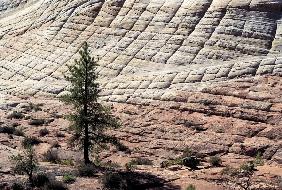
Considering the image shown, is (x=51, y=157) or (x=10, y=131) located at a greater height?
(x=51, y=157)

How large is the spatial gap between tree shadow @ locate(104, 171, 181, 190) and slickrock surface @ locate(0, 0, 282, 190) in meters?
0.64

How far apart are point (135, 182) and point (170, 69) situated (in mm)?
16093

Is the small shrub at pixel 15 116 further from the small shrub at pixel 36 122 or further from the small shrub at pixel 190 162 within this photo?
the small shrub at pixel 190 162

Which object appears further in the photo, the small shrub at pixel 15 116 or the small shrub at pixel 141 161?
the small shrub at pixel 15 116

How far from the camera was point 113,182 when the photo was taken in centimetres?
2119

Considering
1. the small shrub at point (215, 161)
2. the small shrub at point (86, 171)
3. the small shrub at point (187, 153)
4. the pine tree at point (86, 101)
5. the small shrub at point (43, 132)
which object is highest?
the pine tree at point (86, 101)

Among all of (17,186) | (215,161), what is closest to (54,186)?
(17,186)

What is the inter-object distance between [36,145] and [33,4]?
1072 inches

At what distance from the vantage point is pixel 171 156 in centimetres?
2702

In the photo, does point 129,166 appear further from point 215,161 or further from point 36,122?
point 36,122

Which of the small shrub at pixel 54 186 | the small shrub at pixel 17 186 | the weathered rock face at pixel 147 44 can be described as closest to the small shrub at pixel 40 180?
the small shrub at pixel 54 186

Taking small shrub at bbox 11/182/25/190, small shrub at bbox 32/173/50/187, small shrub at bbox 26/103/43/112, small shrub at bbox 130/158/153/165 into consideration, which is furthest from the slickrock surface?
small shrub at bbox 11/182/25/190

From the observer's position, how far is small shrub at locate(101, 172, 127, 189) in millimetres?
21078

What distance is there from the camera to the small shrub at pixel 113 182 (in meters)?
21.1
